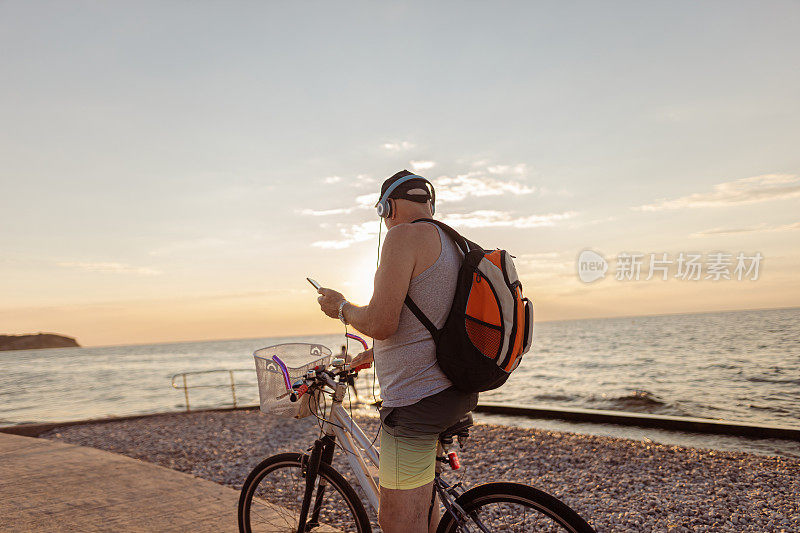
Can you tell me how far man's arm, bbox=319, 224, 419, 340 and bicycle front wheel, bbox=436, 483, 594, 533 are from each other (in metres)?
0.82

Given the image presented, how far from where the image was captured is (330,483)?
275 cm

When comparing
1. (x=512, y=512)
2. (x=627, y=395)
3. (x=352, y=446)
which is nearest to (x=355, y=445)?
(x=352, y=446)

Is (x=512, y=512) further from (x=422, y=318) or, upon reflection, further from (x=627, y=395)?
(x=627, y=395)

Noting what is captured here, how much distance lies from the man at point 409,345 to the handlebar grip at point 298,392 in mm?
575

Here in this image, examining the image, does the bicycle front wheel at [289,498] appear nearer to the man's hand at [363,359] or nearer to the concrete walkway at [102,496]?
the man's hand at [363,359]

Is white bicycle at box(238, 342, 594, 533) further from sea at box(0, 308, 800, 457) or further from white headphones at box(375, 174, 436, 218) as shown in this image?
white headphones at box(375, 174, 436, 218)

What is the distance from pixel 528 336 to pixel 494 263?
0.33 metres

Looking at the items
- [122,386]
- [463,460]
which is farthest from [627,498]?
→ [122,386]

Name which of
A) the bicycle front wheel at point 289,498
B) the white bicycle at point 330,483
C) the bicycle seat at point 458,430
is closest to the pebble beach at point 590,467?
the bicycle front wheel at point 289,498

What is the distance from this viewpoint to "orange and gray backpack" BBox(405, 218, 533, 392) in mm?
1812

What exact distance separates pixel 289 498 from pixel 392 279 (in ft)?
6.39

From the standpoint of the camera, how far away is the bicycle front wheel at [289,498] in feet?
8.91

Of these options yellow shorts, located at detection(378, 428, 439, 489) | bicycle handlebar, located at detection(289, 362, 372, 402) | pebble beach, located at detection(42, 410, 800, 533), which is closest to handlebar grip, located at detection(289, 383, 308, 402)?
bicycle handlebar, located at detection(289, 362, 372, 402)

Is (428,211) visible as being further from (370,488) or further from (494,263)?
(370,488)
